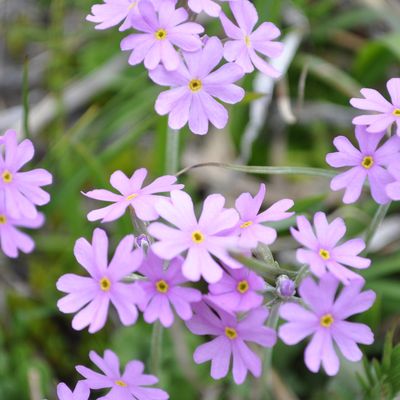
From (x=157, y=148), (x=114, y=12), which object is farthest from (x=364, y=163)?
(x=157, y=148)

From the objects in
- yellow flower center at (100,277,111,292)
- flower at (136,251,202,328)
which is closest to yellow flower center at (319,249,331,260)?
flower at (136,251,202,328)

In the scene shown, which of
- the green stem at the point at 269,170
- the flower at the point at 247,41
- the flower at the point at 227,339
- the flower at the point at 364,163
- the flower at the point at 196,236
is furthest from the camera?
the green stem at the point at 269,170

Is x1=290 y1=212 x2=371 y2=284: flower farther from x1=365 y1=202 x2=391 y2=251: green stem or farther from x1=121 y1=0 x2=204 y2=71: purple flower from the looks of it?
x1=121 y1=0 x2=204 y2=71: purple flower

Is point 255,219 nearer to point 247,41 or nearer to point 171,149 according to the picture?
point 247,41

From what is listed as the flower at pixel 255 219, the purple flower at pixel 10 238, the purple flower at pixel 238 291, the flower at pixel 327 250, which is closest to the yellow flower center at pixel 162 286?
the purple flower at pixel 238 291

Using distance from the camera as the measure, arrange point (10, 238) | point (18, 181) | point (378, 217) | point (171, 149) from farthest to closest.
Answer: point (171, 149) < point (378, 217) < point (10, 238) < point (18, 181)

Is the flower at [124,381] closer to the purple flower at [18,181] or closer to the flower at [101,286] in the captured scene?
the flower at [101,286]

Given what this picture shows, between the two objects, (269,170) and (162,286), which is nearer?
(162,286)
